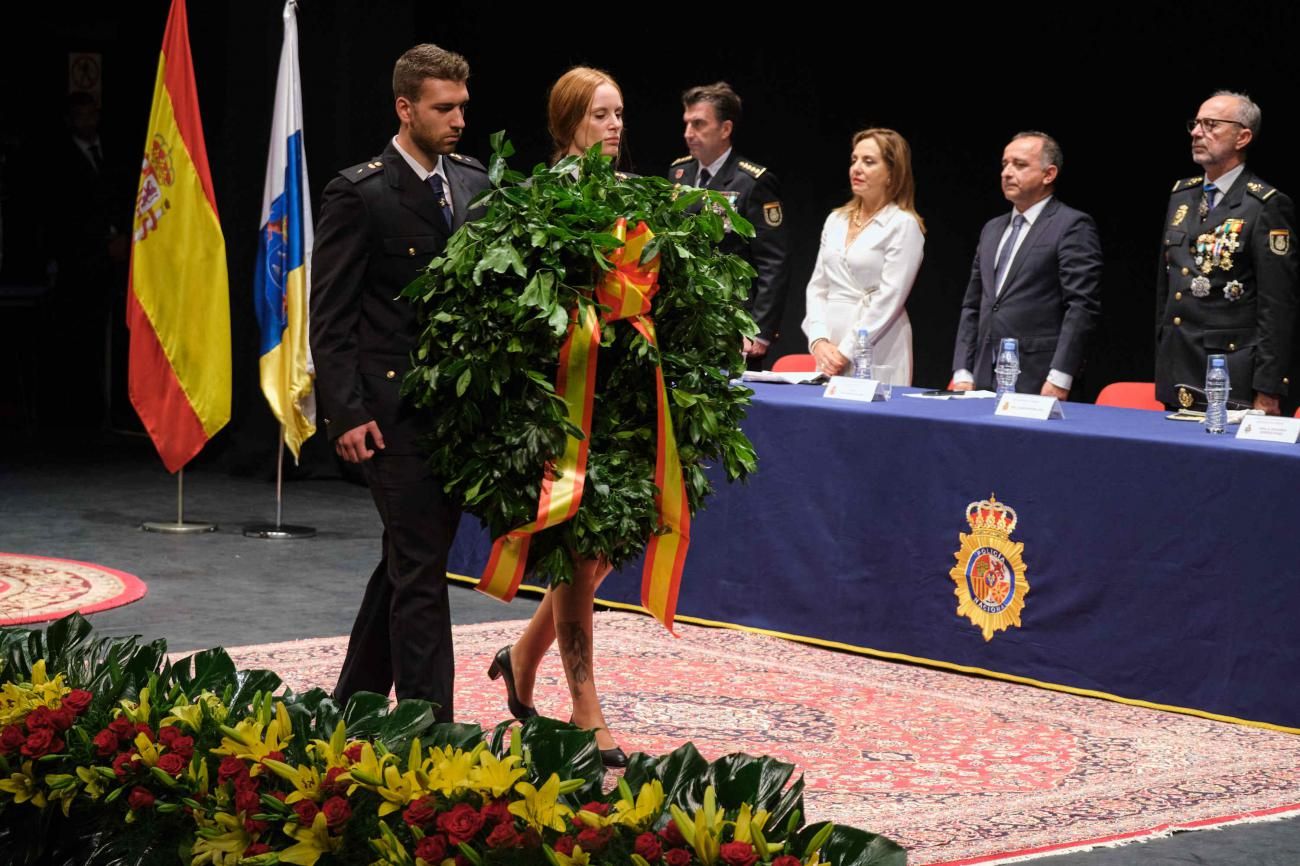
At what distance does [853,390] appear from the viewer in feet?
Result: 18.6

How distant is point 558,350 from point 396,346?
33cm

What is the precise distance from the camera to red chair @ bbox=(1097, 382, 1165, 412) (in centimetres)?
609

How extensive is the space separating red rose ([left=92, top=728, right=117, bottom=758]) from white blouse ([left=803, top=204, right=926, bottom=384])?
Result: 3.72m

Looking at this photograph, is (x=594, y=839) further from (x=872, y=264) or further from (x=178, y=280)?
(x=178, y=280)

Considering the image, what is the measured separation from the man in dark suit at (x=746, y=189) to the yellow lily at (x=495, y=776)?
4.23 metres

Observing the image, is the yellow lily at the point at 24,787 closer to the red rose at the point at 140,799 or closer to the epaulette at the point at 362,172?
the red rose at the point at 140,799

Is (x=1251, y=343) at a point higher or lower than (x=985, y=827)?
higher

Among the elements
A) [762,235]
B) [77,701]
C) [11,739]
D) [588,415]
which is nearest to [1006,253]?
[762,235]

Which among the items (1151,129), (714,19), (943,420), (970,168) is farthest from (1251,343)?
(714,19)

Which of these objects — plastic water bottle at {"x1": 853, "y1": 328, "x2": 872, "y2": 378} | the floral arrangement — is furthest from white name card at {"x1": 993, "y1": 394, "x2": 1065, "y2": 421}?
the floral arrangement

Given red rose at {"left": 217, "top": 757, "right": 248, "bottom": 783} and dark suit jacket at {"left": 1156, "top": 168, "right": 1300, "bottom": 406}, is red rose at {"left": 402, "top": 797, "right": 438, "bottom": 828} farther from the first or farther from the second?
dark suit jacket at {"left": 1156, "top": 168, "right": 1300, "bottom": 406}

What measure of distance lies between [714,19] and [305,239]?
7.33 ft

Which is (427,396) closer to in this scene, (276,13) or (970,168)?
(970,168)

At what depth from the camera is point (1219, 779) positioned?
165 inches
